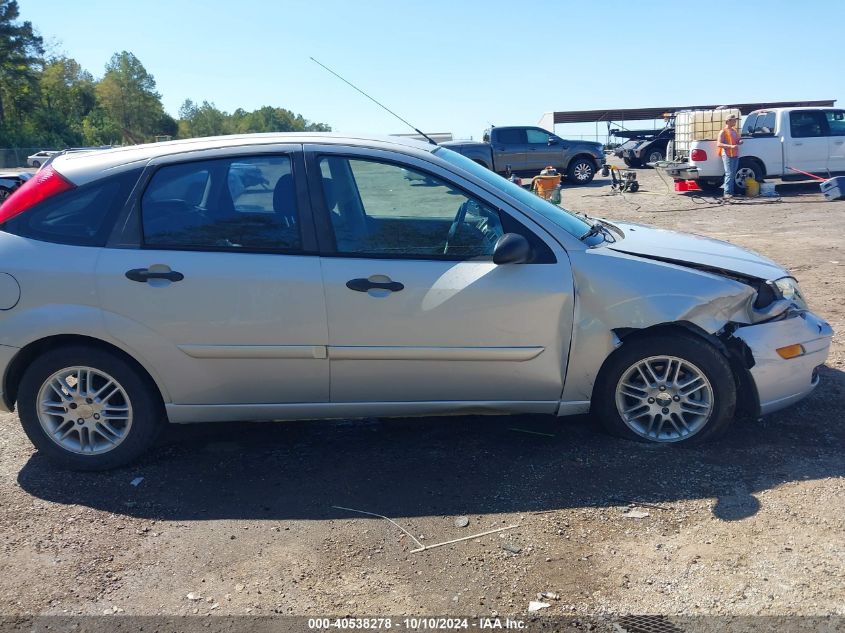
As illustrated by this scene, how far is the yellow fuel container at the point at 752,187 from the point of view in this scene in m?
17.2

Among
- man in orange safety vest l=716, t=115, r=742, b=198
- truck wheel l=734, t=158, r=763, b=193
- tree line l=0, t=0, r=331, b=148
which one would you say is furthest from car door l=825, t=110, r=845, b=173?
tree line l=0, t=0, r=331, b=148

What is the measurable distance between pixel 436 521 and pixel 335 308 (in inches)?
48.0

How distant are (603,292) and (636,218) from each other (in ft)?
38.7

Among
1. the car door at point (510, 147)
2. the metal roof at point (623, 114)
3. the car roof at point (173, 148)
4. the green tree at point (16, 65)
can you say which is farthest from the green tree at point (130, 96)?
the car roof at point (173, 148)

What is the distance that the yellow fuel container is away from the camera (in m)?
17.2

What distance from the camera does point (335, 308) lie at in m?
3.96

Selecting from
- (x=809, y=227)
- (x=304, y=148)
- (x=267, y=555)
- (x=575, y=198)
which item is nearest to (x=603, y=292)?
(x=304, y=148)

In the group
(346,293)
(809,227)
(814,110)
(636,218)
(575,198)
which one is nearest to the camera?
(346,293)

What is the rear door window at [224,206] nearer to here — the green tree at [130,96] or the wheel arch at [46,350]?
the wheel arch at [46,350]

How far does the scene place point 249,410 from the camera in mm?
4160

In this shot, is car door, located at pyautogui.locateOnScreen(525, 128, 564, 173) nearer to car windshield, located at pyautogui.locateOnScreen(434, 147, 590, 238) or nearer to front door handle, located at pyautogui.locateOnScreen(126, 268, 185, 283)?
car windshield, located at pyautogui.locateOnScreen(434, 147, 590, 238)

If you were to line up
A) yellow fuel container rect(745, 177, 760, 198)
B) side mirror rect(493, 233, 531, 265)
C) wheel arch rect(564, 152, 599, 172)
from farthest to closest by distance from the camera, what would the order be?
wheel arch rect(564, 152, 599, 172) → yellow fuel container rect(745, 177, 760, 198) → side mirror rect(493, 233, 531, 265)

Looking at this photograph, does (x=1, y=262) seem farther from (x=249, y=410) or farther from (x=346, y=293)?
(x=346, y=293)

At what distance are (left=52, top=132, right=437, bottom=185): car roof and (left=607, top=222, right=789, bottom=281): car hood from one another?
4.52ft
